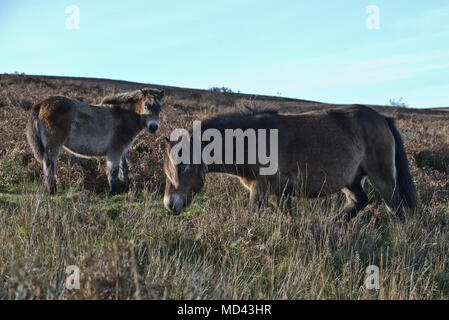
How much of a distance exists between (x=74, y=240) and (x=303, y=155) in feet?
10.1

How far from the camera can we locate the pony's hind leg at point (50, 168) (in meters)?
7.56

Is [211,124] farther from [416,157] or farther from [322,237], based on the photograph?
[416,157]

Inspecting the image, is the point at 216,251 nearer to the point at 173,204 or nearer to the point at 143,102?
the point at 173,204

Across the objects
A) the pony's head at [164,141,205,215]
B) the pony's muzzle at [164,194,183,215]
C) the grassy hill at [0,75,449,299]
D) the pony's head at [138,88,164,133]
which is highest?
the pony's head at [138,88,164,133]

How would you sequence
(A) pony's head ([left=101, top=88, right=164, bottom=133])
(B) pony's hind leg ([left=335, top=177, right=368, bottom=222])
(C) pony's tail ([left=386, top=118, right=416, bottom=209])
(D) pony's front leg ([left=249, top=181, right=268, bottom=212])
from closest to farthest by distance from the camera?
1. (D) pony's front leg ([left=249, top=181, right=268, bottom=212])
2. (C) pony's tail ([left=386, top=118, right=416, bottom=209])
3. (B) pony's hind leg ([left=335, top=177, right=368, bottom=222])
4. (A) pony's head ([left=101, top=88, right=164, bottom=133])

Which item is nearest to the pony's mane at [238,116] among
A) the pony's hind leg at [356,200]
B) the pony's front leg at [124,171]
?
the pony's hind leg at [356,200]

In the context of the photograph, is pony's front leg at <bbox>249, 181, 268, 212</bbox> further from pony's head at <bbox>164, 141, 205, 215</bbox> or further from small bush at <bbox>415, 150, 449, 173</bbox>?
A: small bush at <bbox>415, 150, 449, 173</bbox>

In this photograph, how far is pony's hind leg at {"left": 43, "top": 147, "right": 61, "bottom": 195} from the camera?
7.56m

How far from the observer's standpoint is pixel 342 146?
5.73m

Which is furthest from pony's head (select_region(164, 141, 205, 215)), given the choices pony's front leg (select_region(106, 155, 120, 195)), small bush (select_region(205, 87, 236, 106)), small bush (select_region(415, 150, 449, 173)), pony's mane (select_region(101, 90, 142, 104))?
small bush (select_region(205, 87, 236, 106))

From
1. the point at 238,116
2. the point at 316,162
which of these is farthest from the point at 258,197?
the point at 238,116

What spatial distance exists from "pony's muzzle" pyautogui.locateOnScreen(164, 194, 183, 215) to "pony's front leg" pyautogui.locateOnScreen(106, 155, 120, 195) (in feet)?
9.59

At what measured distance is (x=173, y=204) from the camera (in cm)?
547
